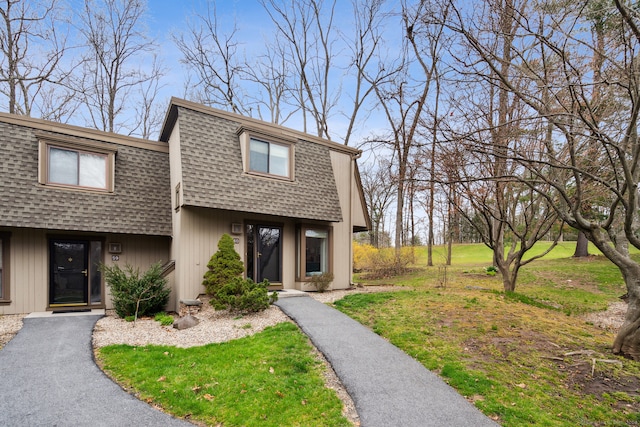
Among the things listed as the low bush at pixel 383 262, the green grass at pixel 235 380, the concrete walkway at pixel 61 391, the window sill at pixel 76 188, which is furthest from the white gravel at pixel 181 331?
the low bush at pixel 383 262

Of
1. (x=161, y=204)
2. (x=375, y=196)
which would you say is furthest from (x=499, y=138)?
(x=375, y=196)

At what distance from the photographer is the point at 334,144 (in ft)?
37.2

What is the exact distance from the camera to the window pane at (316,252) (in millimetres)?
10305

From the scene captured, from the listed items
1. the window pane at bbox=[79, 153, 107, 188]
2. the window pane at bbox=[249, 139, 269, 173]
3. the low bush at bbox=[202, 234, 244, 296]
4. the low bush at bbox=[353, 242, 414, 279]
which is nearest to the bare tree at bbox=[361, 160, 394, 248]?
the low bush at bbox=[353, 242, 414, 279]

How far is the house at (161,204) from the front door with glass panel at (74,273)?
0.02 metres

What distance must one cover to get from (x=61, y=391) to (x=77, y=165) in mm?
6659

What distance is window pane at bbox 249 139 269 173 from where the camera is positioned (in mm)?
9430

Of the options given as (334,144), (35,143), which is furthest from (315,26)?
(35,143)

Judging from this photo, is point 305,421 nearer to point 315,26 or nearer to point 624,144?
point 624,144

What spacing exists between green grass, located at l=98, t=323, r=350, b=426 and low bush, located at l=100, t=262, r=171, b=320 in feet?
7.77

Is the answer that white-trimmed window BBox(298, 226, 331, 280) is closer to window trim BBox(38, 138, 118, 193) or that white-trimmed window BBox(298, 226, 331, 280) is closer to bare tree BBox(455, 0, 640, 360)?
window trim BBox(38, 138, 118, 193)

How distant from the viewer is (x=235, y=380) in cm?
430

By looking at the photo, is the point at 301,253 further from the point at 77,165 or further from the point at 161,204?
the point at 77,165

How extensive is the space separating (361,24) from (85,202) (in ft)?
52.8
